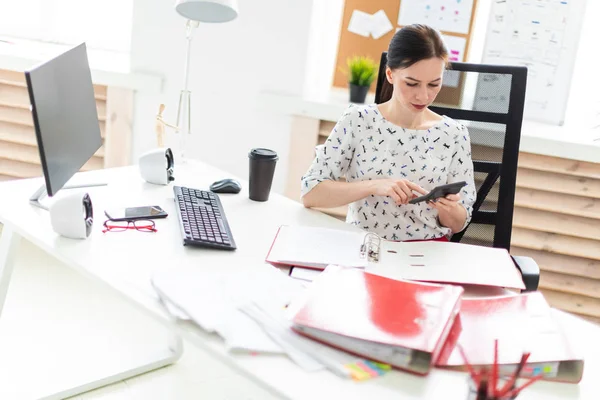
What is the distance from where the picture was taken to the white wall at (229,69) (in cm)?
272

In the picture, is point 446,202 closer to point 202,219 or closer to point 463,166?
point 463,166

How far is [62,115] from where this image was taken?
1.66 meters

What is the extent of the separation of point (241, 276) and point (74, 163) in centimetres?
64

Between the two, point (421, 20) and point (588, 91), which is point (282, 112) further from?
point (588, 91)

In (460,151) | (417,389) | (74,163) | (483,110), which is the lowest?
(417,389)

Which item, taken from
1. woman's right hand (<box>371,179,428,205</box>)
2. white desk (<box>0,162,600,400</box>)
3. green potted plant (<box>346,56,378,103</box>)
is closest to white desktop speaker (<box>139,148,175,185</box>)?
white desk (<box>0,162,600,400</box>)

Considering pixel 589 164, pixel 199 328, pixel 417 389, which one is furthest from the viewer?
pixel 589 164

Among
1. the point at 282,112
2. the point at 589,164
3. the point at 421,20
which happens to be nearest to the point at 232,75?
the point at 282,112

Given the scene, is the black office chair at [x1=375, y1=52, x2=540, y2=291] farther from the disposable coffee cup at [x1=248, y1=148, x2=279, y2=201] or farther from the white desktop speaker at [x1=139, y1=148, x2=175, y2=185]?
the white desktop speaker at [x1=139, y1=148, x2=175, y2=185]

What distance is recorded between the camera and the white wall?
2.72 meters

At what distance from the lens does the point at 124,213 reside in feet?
5.45

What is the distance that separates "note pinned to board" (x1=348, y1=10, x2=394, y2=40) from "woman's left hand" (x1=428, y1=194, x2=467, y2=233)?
3.96 ft

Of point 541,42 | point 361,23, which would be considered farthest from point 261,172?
point 541,42

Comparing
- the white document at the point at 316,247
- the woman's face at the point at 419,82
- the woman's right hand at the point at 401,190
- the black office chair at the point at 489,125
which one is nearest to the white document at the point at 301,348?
the white document at the point at 316,247
